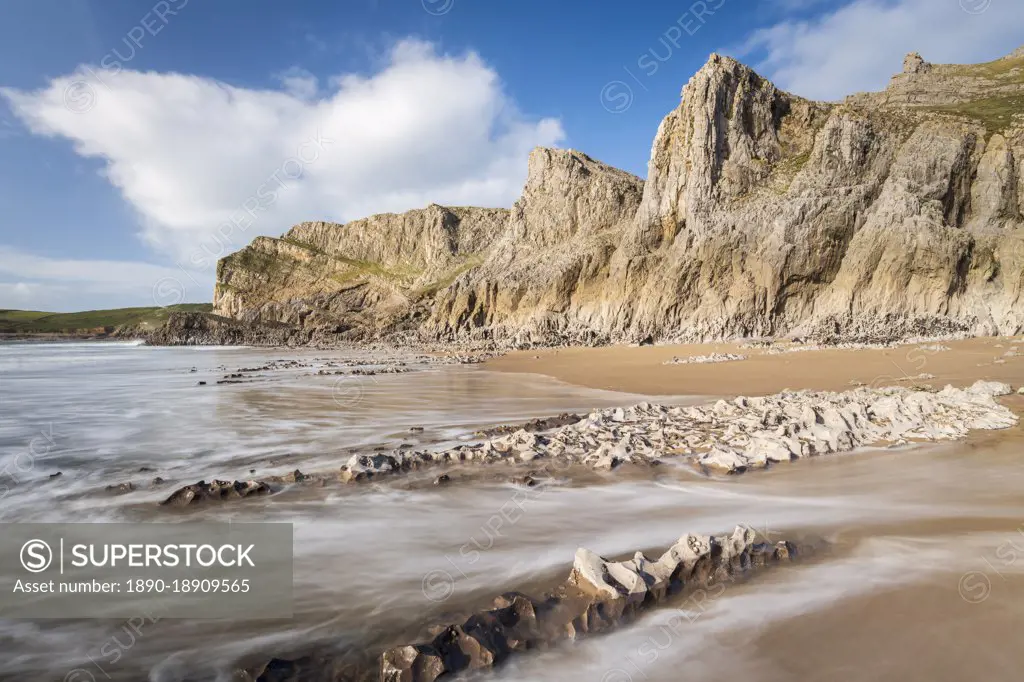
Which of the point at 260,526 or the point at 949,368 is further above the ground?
the point at 949,368

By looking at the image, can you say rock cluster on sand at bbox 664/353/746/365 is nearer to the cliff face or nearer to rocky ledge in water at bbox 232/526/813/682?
the cliff face

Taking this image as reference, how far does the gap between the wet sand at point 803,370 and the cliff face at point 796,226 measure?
6469 mm

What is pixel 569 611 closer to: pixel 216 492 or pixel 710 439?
pixel 216 492

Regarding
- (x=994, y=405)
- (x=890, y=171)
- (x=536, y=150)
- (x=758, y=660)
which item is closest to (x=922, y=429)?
(x=994, y=405)

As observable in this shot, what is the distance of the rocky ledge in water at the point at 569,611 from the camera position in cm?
249

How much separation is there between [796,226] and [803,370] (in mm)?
17512

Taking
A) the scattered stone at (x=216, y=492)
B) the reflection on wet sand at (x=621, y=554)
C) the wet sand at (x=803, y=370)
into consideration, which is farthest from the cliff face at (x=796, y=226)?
the scattered stone at (x=216, y=492)

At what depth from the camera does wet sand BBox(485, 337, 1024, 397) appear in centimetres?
1172

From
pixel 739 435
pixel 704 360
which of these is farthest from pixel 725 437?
pixel 704 360

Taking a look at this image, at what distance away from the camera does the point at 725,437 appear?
6648mm

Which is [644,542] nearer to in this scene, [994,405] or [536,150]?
[994,405]

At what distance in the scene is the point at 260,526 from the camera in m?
4.54

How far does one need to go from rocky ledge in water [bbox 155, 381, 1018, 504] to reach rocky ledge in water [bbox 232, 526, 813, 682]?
244cm

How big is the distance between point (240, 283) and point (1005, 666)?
93856 mm
